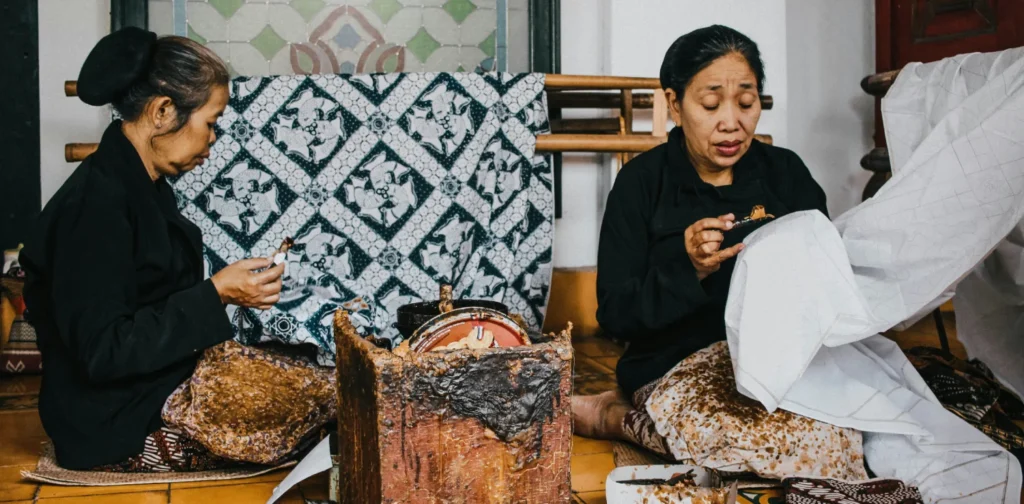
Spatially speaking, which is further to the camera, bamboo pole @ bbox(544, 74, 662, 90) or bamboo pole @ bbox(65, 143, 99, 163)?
bamboo pole @ bbox(544, 74, 662, 90)

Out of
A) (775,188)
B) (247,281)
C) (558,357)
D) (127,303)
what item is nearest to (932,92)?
(775,188)

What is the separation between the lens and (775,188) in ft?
8.11

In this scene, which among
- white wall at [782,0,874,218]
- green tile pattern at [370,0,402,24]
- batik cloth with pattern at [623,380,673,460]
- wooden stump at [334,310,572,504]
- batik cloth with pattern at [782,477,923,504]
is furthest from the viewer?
white wall at [782,0,874,218]

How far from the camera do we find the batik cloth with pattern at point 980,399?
91.0 inches

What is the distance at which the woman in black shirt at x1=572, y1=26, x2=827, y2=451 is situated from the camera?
2.34 m

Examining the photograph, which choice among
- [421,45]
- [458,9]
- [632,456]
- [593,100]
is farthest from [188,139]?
[593,100]

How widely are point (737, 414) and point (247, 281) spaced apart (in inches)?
44.7

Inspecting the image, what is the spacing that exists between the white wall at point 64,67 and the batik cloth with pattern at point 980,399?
304 cm

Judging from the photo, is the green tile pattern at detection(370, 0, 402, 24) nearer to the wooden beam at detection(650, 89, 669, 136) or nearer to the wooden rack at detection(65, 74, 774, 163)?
the wooden rack at detection(65, 74, 774, 163)

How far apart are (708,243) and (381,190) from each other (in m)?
1.62

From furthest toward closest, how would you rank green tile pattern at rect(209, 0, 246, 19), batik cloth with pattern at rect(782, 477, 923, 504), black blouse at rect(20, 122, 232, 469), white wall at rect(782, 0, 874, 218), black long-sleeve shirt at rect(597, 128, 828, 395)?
white wall at rect(782, 0, 874, 218), green tile pattern at rect(209, 0, 246, 19), black long-sleeve shirt at rect(597, 128, 828, 395), black blouse at rect(20, 122, 232, 469), batik cloth with pattern at rect(782, 477, 923, 504)

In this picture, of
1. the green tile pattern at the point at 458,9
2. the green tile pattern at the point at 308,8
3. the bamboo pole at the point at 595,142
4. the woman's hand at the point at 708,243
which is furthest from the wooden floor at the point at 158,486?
the green tile pattern at the point at 458,9

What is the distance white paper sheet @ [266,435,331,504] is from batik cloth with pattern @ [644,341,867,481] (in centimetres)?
79

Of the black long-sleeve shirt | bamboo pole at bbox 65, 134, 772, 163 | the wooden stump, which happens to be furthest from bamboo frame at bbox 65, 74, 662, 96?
the wooden stump
